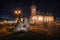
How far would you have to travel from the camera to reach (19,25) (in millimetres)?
17266

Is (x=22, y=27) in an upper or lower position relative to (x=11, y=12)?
lower

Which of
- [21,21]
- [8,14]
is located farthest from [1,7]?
[21,21]

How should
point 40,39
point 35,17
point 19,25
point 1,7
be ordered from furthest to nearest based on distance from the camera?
1. point 1,7
2. point 35,17
3. point 19,25
4. point 40,39

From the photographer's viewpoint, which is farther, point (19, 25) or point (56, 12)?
point (56, 12)

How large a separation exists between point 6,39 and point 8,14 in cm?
4201

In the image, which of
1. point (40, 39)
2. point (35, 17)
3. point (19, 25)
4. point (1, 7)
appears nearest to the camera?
point (40, 39)

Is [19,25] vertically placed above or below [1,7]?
below

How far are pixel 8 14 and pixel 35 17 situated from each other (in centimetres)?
1640

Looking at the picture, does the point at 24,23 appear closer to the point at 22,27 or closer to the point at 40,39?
the point at 22,27

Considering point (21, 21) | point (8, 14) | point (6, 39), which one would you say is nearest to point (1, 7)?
point (8, 14)

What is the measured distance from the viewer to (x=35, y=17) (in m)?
41.0

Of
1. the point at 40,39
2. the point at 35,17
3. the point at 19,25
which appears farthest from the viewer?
the point at 35,17

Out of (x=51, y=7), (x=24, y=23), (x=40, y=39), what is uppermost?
(x=51, y=7)

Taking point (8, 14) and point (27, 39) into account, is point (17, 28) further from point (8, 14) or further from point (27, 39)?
point (8, 14)
